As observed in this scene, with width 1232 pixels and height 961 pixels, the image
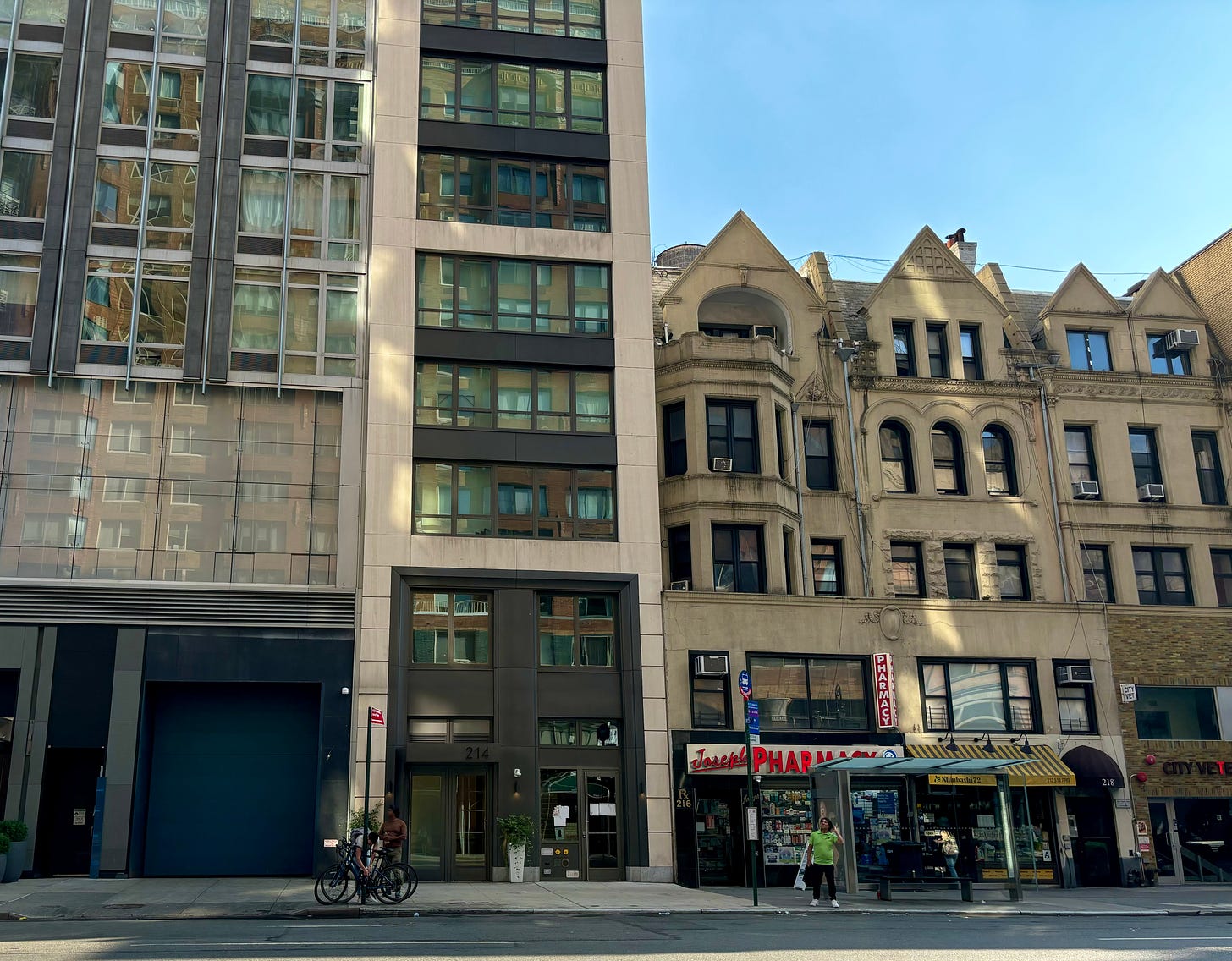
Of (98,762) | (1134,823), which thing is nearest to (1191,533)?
(1134,823)

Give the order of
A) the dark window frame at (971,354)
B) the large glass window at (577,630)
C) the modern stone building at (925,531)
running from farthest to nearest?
the dark window frame at (971,354), the modern stone building at (925,531), the large glass window at (577,630)

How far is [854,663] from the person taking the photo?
114 ft

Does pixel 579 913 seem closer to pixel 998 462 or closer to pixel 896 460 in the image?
pixel 896 460

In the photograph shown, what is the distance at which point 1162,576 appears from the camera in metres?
38.5

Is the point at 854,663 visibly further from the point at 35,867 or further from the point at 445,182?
the point at 35,867

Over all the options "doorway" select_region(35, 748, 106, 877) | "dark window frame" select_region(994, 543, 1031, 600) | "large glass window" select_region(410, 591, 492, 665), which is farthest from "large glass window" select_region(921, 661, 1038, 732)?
"doorway" select_region(35, 748, 106, 877)

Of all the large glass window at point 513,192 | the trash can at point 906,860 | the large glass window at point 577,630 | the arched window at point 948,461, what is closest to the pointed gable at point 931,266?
the arched window at point 948,461

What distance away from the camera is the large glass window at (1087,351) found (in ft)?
131

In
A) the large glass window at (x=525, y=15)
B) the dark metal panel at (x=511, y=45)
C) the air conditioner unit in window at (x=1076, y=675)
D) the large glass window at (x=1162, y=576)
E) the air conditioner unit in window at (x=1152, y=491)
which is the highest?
the large glass window at (x=525, y=15)

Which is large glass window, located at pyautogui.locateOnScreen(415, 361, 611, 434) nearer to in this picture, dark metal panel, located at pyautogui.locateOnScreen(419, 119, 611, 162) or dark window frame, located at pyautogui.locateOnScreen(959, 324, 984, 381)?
dark metal panel, located at pyautogui.locateOnScreen(419, 119, 611, 162)

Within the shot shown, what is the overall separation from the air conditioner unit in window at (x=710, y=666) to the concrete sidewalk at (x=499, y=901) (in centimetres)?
582

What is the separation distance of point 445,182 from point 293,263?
5.17m

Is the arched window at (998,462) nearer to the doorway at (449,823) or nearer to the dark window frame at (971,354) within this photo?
the dark window frame at (971,354)

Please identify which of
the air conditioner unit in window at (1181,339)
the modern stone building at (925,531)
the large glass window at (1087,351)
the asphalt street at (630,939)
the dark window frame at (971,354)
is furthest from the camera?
the air conditioner unit in window at (1181,339)
